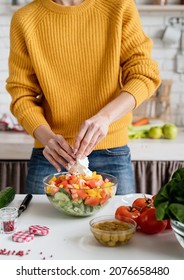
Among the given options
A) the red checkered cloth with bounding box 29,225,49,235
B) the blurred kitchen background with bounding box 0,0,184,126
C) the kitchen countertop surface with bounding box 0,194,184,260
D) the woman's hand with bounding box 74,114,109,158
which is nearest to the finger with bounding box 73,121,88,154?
the woman's hand with bounding box 74,114,109,158

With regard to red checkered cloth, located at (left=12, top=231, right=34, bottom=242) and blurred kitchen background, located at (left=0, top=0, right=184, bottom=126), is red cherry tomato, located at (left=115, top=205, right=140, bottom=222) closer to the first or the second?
red checkered cloth, located at (left=12, top=231, right=34, bottom=242)

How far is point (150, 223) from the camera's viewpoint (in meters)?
1.35

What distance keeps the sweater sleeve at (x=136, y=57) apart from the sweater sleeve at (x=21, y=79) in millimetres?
388

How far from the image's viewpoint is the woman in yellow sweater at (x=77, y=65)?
1.95 meters

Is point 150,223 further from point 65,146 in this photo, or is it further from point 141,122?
point 141,122

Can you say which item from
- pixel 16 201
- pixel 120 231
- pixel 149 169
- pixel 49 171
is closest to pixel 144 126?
pixel 149 169

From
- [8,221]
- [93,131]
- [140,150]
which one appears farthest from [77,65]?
[140,150]

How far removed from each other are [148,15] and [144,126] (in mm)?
959

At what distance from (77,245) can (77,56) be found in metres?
0.93

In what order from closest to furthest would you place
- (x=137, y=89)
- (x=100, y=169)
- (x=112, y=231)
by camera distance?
(x=112, y=231)
(x=137, y=89)
(x=100, y=169)

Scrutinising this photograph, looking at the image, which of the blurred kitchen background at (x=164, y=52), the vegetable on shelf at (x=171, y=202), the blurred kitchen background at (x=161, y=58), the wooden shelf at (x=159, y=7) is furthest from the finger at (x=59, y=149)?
the wooden shelf at (x=159, y=7)

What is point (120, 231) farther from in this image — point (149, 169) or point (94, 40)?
point (149, 169)

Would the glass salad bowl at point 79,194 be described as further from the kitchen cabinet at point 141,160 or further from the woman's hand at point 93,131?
the kitchen cabinet at point 141,160

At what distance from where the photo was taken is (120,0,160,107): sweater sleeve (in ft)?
6.31
